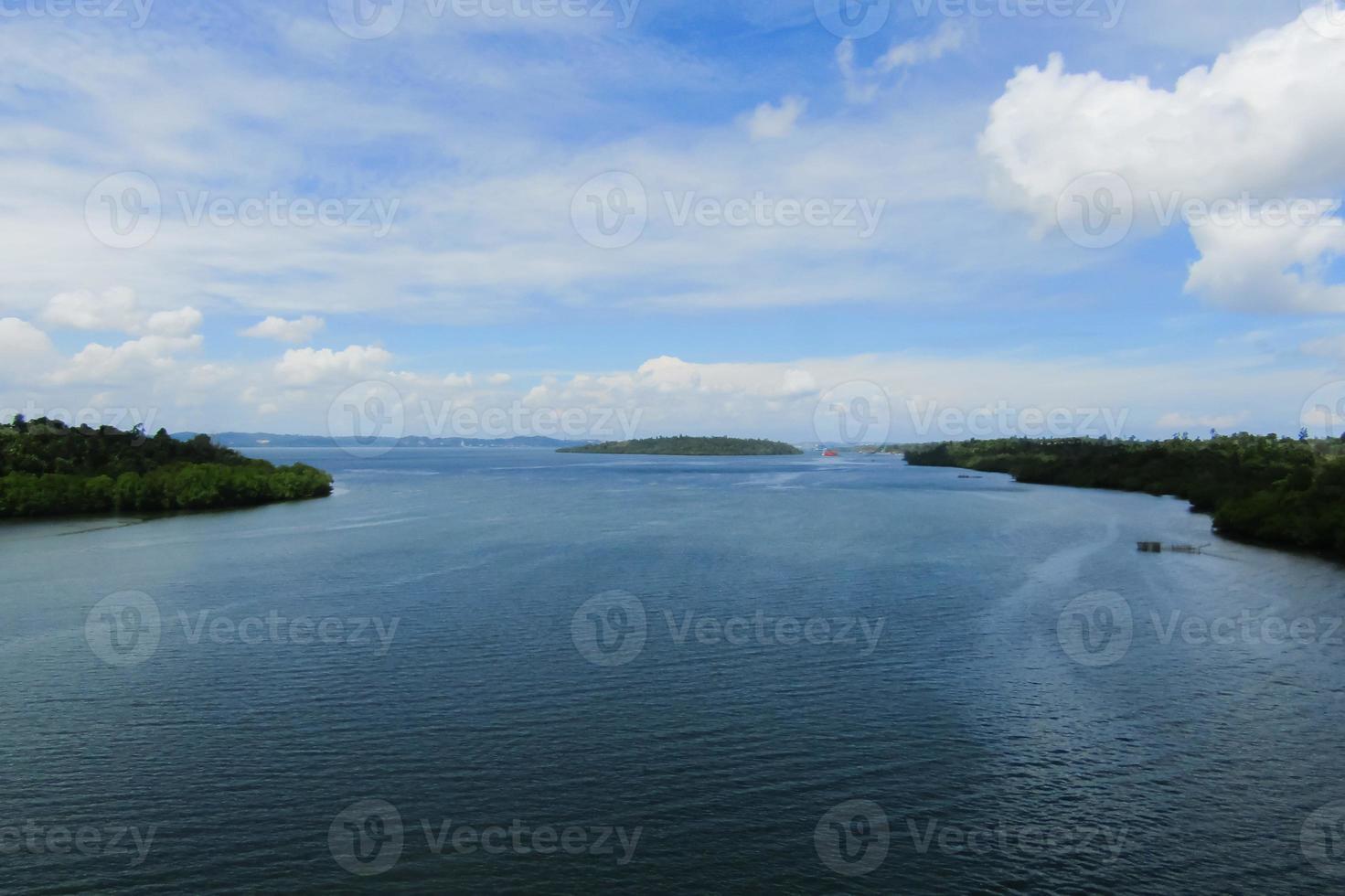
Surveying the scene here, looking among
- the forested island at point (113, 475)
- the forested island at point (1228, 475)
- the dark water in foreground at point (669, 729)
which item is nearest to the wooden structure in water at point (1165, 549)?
the dark water in foreground at point (669, 729)

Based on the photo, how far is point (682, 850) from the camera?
14789 millimetres

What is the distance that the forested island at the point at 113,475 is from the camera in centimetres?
6838

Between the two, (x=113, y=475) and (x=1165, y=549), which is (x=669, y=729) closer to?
(x=1165, y=549)

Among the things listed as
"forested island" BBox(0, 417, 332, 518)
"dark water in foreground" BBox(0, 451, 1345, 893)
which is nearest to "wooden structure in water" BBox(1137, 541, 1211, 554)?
"dark water in foreground" BBox(0, 451, 1345, 893)

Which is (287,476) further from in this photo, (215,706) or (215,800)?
(215,800)

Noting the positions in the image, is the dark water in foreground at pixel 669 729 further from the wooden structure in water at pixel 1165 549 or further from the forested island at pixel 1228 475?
the forested island at pixel 1228 475

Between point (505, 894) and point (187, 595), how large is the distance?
2772 centimetres

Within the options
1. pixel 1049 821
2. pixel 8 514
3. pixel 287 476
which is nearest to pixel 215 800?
pixel 1049 821

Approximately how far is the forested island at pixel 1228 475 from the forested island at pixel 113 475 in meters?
79.5

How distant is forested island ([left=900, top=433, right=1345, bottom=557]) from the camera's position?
50531 mm

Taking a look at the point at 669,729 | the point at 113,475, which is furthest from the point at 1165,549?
the point at 113,475

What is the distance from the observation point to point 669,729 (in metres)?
20.0

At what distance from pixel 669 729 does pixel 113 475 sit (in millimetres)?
72428

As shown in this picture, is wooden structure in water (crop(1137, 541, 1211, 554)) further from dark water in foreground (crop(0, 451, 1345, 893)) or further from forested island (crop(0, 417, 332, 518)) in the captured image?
forested island (crop(0, 417, 332, 518))
